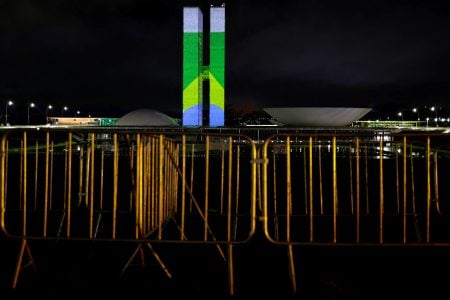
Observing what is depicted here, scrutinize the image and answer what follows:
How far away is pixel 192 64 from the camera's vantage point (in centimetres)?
5425

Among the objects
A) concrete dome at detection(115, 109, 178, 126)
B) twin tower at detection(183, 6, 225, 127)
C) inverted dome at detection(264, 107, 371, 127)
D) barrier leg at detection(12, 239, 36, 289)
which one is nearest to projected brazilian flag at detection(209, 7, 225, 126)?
twin tower at detection(183, 6, 225, 127)

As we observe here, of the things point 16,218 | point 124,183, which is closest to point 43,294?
point 16,218

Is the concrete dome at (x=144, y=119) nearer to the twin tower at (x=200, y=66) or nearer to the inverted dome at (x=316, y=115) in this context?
the twin tower at (x=200, y=66)

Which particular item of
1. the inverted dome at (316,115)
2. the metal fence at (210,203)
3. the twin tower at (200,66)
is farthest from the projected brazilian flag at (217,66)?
the metal fence at (210,203)

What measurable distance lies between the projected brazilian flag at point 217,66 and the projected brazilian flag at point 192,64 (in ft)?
5.16

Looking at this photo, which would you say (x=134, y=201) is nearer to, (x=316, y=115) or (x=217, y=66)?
(x=316, y=115)

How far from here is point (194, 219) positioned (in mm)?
7680

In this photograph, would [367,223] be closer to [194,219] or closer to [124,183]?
[194,219]

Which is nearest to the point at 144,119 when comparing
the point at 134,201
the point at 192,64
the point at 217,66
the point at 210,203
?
the point at 192,64

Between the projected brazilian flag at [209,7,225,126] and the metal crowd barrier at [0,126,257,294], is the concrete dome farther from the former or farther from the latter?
the metal crowd barrier at [0,126,257,294]

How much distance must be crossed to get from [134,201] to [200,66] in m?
50.7

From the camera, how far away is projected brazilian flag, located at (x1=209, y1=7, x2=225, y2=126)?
53125 millimetres

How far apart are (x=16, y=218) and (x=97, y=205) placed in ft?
4.47

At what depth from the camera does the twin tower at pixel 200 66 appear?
53.2 metres
